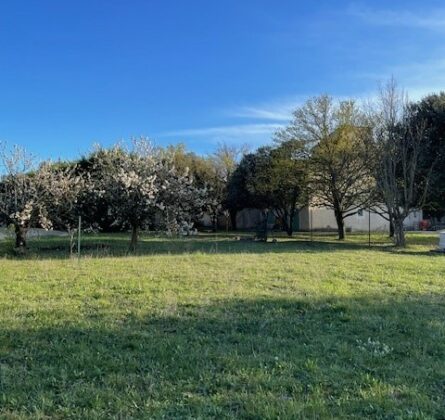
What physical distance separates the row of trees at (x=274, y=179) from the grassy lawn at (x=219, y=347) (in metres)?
8.06

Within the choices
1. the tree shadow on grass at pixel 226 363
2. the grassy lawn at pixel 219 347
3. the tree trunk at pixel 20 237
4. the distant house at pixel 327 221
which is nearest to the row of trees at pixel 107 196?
the tree trunk at pixel 20 237

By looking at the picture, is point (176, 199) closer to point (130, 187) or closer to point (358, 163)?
point (130, 187)

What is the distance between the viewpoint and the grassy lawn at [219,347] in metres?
3.83

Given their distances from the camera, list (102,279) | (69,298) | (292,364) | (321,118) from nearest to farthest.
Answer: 1. (292,364)
2. (69,298)
3. (102,279)
4. (321,118)

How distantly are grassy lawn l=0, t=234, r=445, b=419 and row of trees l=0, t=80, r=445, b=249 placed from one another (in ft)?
26.5

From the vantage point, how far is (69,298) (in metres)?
7.67

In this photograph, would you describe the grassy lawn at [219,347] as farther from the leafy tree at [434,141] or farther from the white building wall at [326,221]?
the white building wall at [326,221]

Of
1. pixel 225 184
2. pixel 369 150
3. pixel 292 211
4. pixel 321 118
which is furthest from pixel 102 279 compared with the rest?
pixel 225 184

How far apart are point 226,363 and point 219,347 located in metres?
0.53

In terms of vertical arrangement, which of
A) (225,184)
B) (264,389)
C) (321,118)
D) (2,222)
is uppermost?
(321,118)

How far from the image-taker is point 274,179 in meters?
29.7

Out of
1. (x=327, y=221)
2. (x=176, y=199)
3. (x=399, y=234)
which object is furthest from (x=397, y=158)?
(x=327, y=221)

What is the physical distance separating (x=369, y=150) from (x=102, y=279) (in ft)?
59.4

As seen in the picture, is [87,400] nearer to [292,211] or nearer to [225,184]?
[292,211]
